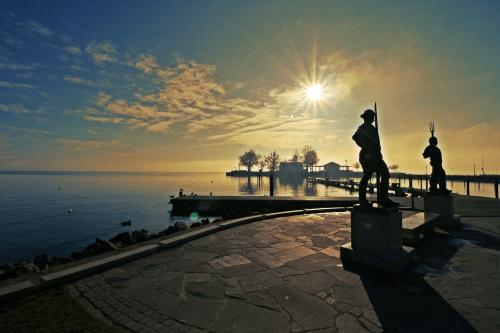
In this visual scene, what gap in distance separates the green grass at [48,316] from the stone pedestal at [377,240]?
3940 millimetres

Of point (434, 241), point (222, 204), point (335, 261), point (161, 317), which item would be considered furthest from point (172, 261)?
point (222, 204)

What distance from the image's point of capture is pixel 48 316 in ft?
9.87

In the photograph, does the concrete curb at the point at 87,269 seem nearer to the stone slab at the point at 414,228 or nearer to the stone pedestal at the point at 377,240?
the stone pedestal at the point at 377,240

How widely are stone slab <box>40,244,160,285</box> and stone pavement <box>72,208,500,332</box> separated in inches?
6.7

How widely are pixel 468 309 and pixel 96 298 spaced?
4.90 m

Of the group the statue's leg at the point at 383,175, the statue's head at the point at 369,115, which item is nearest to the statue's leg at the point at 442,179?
the statue's leg at the point at 383,175

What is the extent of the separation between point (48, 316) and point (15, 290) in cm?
96

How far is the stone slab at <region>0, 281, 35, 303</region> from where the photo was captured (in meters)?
3.35

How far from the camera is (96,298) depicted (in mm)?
3453

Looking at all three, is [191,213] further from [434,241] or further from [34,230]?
[434,241]

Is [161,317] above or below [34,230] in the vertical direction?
above

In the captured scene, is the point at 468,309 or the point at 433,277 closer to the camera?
the point at 468,309

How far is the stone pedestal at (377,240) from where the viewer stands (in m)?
4.29

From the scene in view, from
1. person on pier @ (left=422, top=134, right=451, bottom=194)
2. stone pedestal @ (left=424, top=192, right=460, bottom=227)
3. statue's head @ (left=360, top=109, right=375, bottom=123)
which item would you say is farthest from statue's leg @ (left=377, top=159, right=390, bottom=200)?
person on pier @ (left=422, top=134, right=451, bottom=194)
